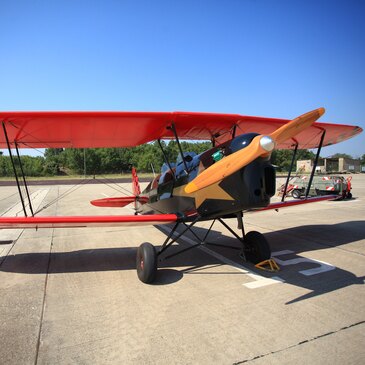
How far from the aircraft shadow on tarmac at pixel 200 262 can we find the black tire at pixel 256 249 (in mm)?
164

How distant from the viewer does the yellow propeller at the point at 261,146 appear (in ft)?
11.5

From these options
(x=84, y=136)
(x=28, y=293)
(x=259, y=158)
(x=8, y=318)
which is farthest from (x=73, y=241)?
(x=259, y=158)

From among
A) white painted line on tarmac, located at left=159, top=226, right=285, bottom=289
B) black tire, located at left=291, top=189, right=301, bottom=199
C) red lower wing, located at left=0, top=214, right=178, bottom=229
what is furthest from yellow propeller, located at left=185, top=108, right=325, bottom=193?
black tire, located at left=291, top=189, right=301, bottom=199

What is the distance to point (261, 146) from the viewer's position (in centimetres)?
346

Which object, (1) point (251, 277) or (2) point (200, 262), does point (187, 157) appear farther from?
(1) point (251, 277)

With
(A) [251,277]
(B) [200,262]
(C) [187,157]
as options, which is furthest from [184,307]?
(C) [187,157]

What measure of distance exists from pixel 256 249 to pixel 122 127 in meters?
3.15

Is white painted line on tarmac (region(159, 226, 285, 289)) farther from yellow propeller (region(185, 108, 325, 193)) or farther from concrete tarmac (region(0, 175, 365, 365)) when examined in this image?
yellow propeller (region(185, 108, 325, 193))

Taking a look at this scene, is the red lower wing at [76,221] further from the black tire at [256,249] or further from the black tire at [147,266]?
the black tire at [256,249]

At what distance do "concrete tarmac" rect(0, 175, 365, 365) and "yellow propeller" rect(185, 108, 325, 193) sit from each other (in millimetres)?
1627

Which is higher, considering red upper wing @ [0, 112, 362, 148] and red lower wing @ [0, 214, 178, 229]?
red upper wing @ [0, 112, 362, 148]

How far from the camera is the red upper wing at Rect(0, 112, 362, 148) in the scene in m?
4.70

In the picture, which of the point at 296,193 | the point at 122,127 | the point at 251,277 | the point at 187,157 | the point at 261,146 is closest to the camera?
the point at 261,146

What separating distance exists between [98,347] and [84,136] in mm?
4213
